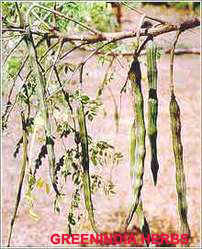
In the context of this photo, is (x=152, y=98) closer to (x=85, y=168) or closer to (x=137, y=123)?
(x=137, y=123)

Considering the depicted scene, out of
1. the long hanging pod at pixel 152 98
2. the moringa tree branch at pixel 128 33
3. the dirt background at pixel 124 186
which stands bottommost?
the dirt background at pixel 124 186

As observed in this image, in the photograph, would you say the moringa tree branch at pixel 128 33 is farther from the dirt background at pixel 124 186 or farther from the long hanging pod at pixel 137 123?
the dirt background at pixel 124 186

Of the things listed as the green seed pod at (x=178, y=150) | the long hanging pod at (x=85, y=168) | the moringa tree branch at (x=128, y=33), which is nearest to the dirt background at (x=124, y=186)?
the moringa tree branch at (x=128, y=33)

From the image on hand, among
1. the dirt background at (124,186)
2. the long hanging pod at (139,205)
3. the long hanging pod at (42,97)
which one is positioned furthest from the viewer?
the dirt background at (124,186)

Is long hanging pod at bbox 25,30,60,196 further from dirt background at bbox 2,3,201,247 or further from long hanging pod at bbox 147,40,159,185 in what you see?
dirt background at bbox 2,3,201,247

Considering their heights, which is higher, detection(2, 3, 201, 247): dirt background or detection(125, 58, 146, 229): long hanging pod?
detection(125, 58, 146, 229): long hanging pod

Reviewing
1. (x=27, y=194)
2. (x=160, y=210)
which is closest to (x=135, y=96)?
(x=27, y=194)

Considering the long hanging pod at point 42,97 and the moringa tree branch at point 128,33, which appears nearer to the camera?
the long hanging pod at point 42,97

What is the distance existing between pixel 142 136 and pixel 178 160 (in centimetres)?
9

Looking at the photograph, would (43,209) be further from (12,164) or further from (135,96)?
(135,96)

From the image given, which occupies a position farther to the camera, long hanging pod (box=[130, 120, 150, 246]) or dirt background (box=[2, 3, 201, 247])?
dirt background (box=[2, 3, 201, 247])

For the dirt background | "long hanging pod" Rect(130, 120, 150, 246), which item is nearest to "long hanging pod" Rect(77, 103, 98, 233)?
"long hanging pod" Rect(130, 120, 150, 246)

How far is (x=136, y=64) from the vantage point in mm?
1116

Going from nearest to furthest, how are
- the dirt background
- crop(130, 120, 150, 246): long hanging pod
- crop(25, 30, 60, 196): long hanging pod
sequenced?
crop(25, 30, 60, 196): long hanging pod, crop(130, 120, 150, 246): long hanging pod, the dirt background
